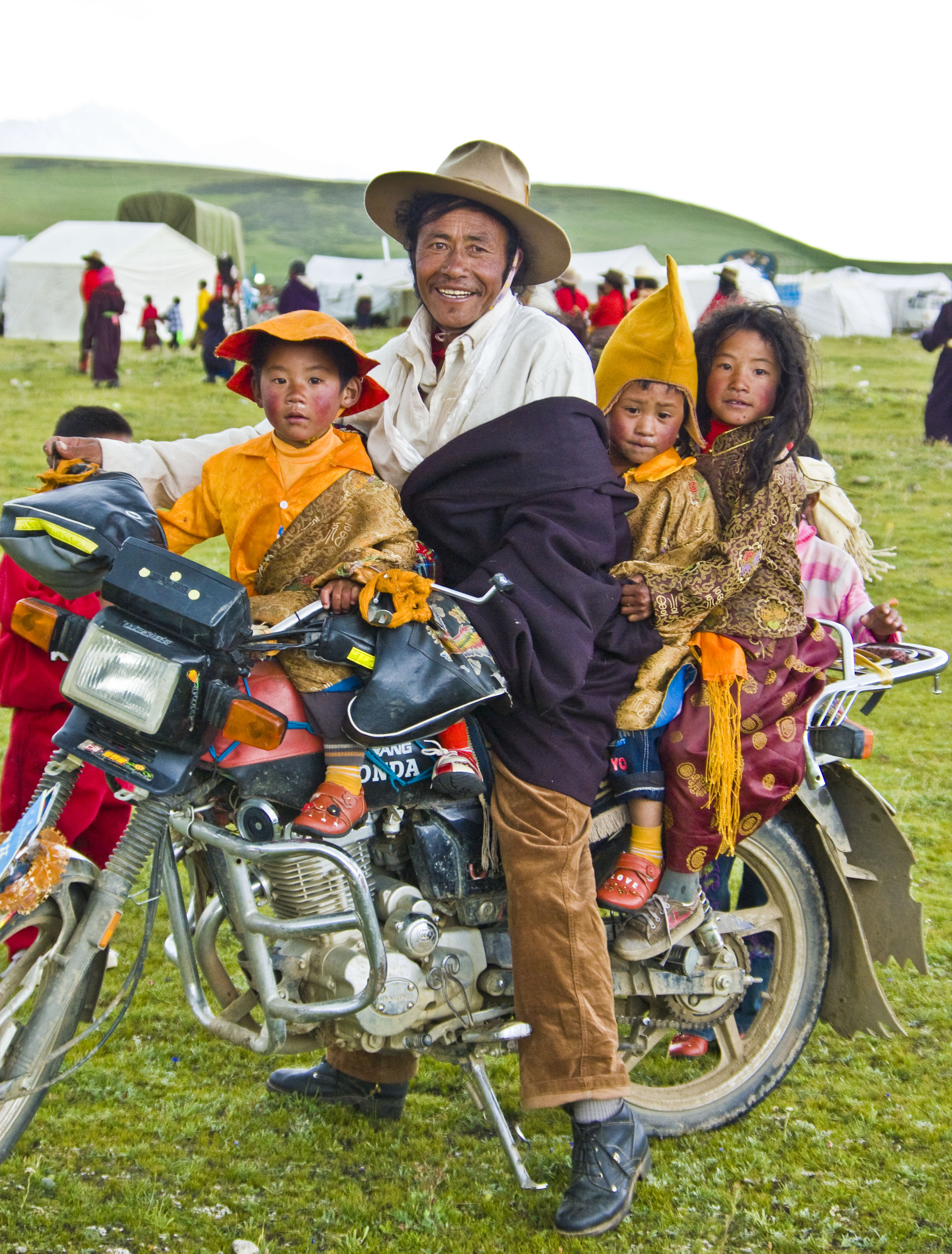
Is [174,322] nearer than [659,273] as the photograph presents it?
Yes

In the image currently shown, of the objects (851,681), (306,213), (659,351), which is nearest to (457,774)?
(851,681)

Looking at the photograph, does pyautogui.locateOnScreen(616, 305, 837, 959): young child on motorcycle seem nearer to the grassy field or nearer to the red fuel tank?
the grassy field

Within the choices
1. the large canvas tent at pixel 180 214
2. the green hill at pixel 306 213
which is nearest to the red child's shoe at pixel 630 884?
the large canvas tent at pixel 180 214

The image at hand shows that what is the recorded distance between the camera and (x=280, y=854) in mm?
2281

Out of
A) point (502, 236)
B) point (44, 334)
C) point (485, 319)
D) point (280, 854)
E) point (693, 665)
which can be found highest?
point (502, 236)

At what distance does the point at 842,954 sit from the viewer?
11.1ft

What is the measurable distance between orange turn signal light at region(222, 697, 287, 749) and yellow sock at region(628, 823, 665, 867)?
3.81 feet

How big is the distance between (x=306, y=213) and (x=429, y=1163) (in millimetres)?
32261

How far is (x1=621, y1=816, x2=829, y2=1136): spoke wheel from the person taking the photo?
3297 millimetres

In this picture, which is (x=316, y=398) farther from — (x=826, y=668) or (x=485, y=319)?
(x=826, y=668)

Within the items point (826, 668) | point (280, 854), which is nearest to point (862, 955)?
point (826, 668)

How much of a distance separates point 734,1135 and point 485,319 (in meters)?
2.35

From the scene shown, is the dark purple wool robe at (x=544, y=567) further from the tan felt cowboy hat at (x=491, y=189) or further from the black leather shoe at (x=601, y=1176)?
the black leather shoe at (x=601, y=1176)

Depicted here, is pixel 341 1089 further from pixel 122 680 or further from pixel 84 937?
pixel 122 680
